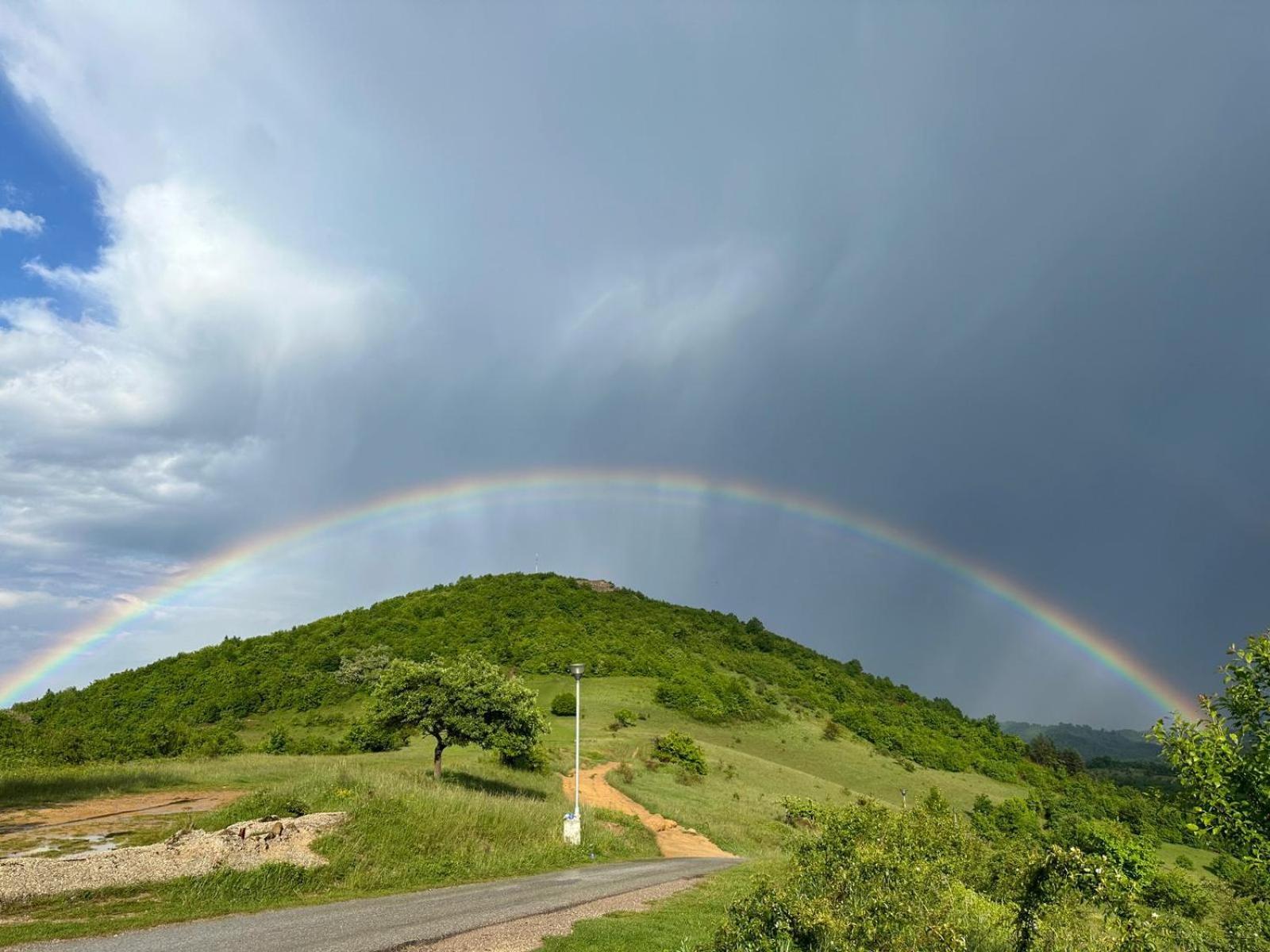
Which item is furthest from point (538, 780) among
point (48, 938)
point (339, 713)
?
point (339, 713)

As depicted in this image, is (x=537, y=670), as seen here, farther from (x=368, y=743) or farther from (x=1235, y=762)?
(x=1235, y=762)

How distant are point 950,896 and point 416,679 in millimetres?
31369

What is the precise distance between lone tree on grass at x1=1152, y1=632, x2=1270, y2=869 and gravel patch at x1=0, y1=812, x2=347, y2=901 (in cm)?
2040

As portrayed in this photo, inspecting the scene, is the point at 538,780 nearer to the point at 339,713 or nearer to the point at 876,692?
the point at 339,713

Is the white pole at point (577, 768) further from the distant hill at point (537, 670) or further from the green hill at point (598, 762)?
the distant hill at point (537, 670)

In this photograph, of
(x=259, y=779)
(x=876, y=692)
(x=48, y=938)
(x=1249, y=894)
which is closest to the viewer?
(x=48, y=938)

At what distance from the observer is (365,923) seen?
14484 mm

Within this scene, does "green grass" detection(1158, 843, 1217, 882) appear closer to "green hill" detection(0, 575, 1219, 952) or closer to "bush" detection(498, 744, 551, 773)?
"green hill" detection(0, 575, 1219, 952)

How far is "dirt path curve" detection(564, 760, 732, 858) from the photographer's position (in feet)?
123

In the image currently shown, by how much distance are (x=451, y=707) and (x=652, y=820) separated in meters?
16.0

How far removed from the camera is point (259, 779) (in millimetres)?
32625

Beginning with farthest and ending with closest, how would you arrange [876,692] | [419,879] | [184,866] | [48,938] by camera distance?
A: [876,692] < [419,879] < [184,866] < [48,938]

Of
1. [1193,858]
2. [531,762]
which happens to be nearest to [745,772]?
[531,762]

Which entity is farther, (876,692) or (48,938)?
(876,692)
